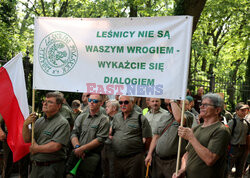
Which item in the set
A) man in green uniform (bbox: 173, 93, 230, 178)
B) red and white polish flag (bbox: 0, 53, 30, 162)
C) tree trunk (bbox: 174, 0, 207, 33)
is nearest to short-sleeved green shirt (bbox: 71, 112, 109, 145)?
red and white polish flag (bbox: 0, 53, 30, 162)

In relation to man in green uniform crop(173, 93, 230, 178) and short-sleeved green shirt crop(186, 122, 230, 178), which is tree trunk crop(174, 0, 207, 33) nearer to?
man in green uniform crop(173, 93, 230, 178)

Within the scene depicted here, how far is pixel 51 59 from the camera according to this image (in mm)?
5109

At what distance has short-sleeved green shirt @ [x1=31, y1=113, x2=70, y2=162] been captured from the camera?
4973mm

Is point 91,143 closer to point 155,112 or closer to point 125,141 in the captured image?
point 125,141

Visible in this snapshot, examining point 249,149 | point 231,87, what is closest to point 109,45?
point 249,149

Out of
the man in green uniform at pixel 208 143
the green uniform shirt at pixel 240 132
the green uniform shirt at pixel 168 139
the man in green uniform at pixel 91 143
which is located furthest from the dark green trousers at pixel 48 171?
the green uniform shirt at pixel 240 132

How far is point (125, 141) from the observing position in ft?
19.3

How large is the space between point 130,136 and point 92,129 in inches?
26.6

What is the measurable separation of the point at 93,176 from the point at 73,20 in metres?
2.71

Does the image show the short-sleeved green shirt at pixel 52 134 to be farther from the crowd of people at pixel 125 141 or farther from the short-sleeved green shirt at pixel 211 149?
the short-sleeved green shirt at pixel 211 149

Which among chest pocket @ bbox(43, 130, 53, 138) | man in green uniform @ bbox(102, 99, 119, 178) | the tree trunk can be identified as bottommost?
man in green uniform @ bbox(102, 99, 119, 178)

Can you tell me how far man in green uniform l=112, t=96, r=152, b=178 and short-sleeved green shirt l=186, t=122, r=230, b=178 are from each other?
5.53ft

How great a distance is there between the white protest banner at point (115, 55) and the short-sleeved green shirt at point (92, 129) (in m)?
Result: 1.20

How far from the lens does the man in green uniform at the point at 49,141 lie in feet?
16.1
